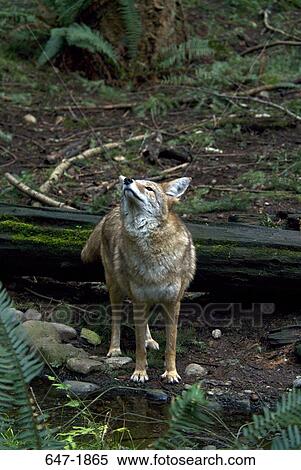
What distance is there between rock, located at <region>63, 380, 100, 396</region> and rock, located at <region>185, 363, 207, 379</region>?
772mm

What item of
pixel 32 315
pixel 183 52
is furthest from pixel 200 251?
pixel 183 52

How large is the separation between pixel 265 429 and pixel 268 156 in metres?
8.16

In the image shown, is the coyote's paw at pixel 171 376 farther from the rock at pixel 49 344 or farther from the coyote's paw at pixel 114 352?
the rock at pixel 49 344

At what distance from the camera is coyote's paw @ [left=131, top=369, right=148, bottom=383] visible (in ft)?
23.7

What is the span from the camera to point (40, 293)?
8797 mm

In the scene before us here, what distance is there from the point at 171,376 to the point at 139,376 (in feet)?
0.82

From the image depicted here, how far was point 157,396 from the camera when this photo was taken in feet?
22.7

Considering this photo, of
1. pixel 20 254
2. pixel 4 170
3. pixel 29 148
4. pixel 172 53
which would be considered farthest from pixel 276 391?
pixel 172 53

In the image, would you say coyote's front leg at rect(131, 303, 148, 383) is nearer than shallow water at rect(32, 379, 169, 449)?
No

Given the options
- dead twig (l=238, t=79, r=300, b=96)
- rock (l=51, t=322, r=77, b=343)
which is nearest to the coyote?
rock (l=51, t=322, r=77, b=343)

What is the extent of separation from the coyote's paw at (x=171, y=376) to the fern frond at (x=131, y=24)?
8906 mm

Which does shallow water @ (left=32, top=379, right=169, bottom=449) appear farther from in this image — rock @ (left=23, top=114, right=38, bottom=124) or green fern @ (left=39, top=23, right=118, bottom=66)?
green fern @ (left=39, top=23, right=118, bottom=66)

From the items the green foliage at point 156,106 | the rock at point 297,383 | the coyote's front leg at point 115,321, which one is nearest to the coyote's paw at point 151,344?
the coyote's front leg at point 115,321

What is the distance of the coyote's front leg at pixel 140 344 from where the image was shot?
727 centimetres
